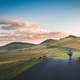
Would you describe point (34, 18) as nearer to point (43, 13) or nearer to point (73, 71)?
point (43, 13)

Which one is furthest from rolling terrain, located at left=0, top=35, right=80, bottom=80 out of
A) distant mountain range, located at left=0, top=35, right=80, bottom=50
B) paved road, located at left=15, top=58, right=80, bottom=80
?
paved road, located at left=15, top=58, right=80, bottom=80

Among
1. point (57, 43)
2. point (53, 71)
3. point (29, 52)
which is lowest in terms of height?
point (53, 71)

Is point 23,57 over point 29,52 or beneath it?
beneath

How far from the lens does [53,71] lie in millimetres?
7836

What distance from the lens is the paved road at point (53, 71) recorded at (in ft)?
24.6

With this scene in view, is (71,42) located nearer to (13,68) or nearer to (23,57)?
(23,57)

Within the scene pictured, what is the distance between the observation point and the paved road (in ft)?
24.6

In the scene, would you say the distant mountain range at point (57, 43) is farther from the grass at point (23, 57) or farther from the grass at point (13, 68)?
the grass at point (13, 68)

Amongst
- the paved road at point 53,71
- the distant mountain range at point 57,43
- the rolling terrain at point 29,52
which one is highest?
the distant mountain range at point 57,43

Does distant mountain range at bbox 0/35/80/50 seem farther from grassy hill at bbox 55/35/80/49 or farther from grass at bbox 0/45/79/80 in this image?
grass at bbox 0/45/79/80

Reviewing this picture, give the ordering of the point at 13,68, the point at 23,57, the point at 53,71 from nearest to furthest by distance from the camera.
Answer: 1. the point at 53,71
2. the point at 13,68
3. the point at 23,57

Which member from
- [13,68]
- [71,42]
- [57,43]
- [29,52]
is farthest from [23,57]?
[71,42]

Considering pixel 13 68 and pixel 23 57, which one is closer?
pixel 13 68

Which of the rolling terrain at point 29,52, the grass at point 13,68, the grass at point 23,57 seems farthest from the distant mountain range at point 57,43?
the grass at point 13,68
